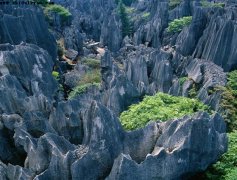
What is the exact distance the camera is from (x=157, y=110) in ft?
59.3

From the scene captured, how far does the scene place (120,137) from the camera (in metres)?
12.0

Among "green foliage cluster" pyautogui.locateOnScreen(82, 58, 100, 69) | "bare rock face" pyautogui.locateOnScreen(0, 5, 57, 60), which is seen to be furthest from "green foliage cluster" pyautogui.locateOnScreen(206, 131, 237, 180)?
"green foliage cluster" pyautogui.locateOnScreen(82, 58, 100, 69)

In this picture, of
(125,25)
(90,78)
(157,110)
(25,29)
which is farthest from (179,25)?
(157,110)

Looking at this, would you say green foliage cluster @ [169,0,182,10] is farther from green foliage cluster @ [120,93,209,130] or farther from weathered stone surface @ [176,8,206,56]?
green foliage cluster @ [120,93,209,130]

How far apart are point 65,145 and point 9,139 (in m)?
3.21

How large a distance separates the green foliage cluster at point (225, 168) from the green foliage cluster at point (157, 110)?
444cm

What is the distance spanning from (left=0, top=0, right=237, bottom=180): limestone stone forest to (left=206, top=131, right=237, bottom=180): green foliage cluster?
34 millimetres

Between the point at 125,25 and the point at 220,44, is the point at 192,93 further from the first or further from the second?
the point at 125,25

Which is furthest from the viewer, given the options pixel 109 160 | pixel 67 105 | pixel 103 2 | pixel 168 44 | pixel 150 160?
pixel 103 2

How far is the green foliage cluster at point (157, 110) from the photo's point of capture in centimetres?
1694

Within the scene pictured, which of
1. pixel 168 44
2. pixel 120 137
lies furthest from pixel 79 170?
pixel 168 44

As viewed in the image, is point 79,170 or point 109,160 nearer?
point 79,170

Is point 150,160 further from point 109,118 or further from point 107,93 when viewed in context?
point 107,93

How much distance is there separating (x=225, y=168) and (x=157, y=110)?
630cm
